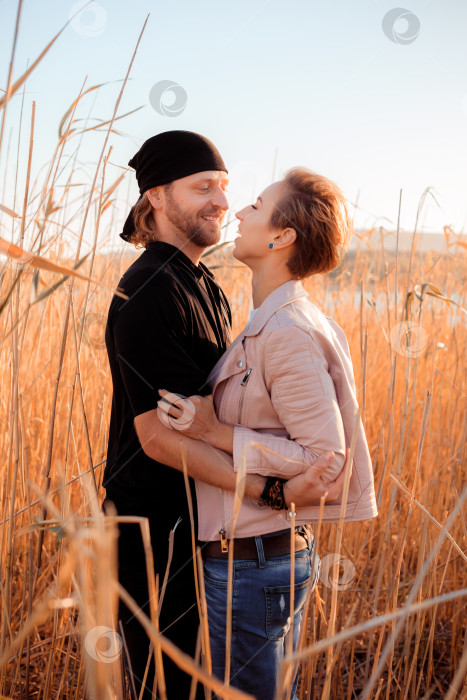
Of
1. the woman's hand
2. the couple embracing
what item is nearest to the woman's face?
the couple embracing

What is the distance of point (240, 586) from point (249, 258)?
0.77m

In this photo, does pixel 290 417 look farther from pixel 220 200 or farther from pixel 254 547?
pixel 220 200

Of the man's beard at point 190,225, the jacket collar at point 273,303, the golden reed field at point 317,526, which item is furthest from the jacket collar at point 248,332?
the man's beard at point 190,225

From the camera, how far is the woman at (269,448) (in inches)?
45.1

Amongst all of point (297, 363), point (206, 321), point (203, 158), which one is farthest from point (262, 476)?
point (203, 158)

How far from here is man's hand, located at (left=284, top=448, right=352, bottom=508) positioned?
3.67 ft

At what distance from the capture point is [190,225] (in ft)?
5.07

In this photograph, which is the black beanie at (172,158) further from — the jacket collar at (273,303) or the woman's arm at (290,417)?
the woman's arm at (290,417)

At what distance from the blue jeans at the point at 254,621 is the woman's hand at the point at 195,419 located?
0.79ft

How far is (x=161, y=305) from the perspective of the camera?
1229 millimetres
